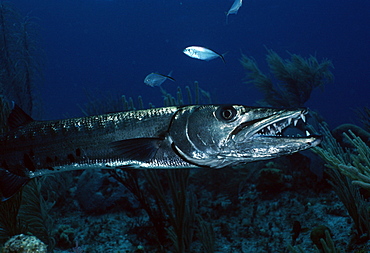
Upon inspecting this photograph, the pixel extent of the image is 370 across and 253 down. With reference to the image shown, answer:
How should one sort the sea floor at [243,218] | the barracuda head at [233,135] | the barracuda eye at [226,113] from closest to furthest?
the barracuda head at [233,135], the barracuda eye at [226,113], the sea floor at [243,218]

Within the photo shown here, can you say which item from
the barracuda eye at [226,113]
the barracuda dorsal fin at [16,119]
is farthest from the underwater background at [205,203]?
the barracuda dorsal fin at [16,119]

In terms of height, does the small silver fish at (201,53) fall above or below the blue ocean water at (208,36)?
below

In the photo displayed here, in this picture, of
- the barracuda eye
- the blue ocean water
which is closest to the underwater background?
the barracuda eye

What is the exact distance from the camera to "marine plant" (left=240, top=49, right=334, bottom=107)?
11148 mm

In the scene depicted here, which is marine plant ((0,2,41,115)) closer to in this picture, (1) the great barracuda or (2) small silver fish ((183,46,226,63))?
(2) small silver fish ((183,46,226,63))

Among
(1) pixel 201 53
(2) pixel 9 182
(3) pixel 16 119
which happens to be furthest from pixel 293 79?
(2) pixel 9 182

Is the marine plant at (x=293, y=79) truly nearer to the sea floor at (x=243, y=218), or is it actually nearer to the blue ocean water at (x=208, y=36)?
the sea floor at (x=243, y=218)

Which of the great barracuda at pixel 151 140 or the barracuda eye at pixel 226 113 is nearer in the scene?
the great barracuda at pixel 151 140

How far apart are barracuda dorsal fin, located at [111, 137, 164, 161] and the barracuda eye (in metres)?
0.55


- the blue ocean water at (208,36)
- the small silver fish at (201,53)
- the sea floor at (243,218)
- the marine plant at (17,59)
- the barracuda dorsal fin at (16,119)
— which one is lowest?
the sea floor at (243,218)

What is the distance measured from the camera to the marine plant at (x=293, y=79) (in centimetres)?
1115

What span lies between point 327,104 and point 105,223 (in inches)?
2871

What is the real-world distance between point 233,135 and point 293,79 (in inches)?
409

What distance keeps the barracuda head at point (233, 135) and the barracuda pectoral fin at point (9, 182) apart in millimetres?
1554
